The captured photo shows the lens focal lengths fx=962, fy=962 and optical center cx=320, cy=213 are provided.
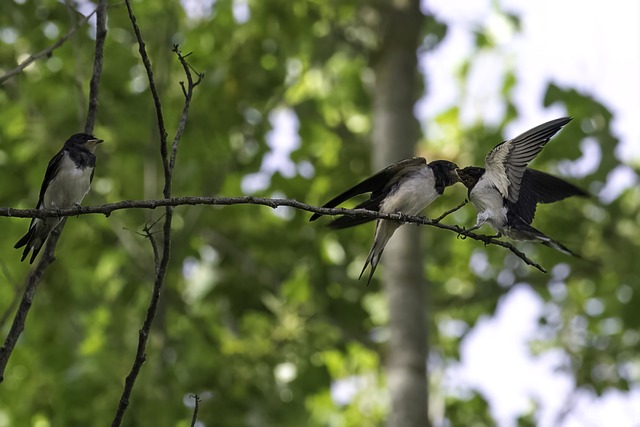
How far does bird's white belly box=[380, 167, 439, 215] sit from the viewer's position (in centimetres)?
442

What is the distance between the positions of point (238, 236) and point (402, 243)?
101 inches

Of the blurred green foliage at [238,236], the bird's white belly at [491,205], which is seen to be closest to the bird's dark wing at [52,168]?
the blurred green foliage at [238,236]

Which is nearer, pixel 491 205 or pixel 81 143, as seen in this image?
pixel 491 205

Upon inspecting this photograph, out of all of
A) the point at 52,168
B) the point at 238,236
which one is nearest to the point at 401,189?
the point at 52,168

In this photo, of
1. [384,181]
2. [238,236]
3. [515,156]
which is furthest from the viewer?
[238,236]

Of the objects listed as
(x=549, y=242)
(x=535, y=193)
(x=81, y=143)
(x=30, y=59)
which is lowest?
(x=549, y=242)

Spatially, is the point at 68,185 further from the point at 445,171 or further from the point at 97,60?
the point at 445,171

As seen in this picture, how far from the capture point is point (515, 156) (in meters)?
3.96

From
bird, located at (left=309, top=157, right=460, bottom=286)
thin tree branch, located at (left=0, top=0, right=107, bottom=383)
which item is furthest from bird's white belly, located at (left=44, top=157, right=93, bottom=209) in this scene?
bird, located at (left=309, top=157, right=460, bottom=286)

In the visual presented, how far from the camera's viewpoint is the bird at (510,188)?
3.84 m

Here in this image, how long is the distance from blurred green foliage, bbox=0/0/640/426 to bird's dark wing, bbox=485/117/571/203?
10.3ft

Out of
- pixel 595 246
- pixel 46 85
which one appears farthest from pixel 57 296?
pixel 595 246

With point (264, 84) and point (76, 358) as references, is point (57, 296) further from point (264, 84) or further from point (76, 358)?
point (264, 84)

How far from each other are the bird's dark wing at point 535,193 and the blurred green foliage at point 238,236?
2.59m
